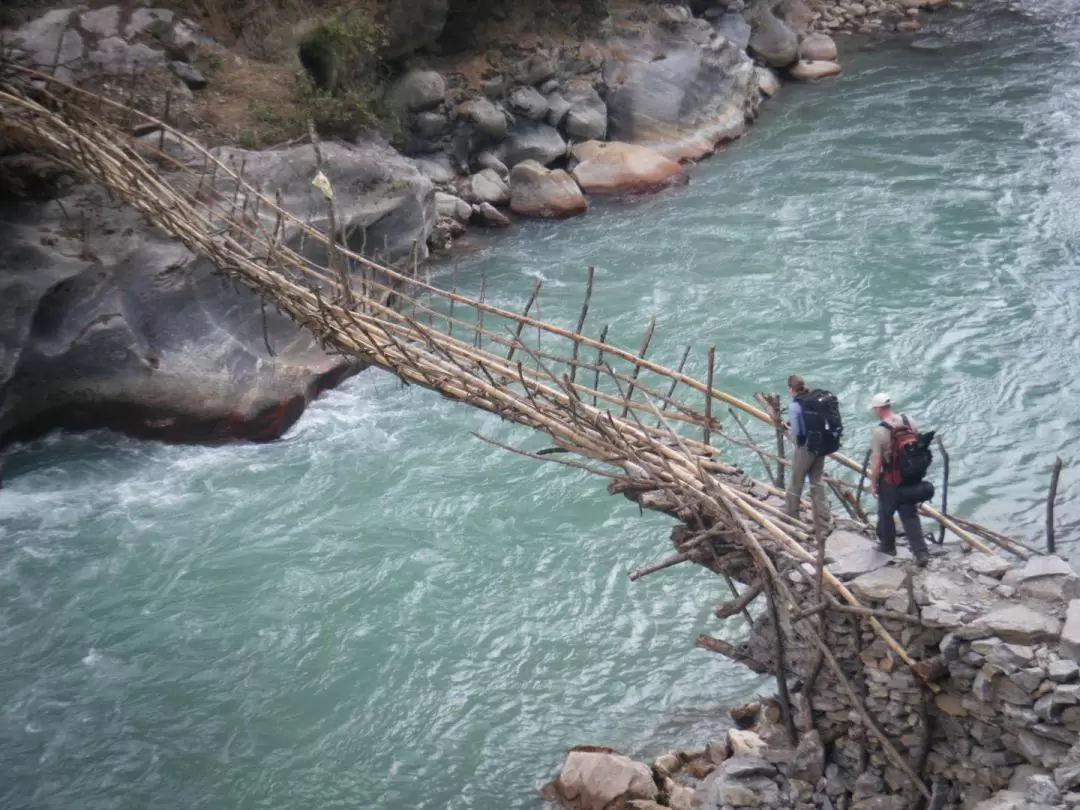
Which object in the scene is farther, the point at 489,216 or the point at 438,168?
the point at 438,168

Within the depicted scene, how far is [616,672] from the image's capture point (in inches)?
314

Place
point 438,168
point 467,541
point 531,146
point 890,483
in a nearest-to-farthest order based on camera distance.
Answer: point 890,483, point 467,541, point 438,168, point 531,146

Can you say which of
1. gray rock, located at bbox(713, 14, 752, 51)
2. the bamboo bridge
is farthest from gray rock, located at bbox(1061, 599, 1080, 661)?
gray rock, located at bbox(713, 14, 752, 51)

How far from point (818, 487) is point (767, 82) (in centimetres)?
1618

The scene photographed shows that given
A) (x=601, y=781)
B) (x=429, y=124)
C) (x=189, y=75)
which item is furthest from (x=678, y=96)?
(x=601, y=781)

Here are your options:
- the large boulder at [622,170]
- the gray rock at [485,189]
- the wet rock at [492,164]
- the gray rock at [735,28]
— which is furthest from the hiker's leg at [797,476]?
the gray rock at [735,28]

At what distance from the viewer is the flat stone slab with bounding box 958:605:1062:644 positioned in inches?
189

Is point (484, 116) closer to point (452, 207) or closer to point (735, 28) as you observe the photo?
point (452, 207)

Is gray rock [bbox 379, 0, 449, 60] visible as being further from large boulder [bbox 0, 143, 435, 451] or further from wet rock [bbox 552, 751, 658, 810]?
wet rock [bbox 552, 751, 658, 810]

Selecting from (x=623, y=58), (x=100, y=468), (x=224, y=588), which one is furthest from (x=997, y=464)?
(x=623, y=58)

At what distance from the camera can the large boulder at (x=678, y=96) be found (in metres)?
18.1

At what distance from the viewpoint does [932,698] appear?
5.23 meters

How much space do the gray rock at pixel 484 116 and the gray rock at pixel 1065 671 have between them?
13.5 meters

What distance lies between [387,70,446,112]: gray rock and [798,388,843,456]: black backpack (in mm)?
11790
